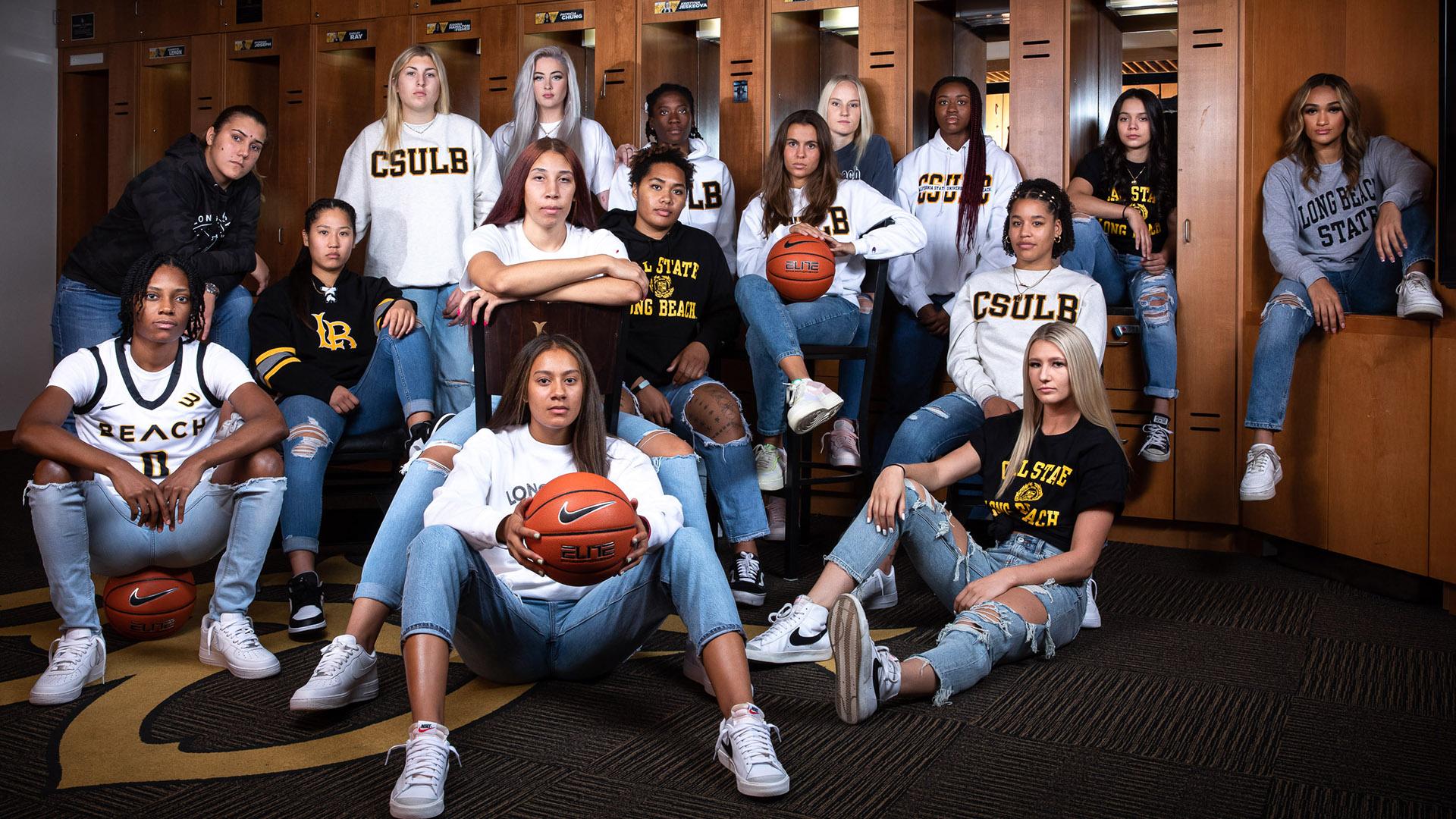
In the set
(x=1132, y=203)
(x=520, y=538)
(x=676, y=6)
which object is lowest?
(x=520, y=538)

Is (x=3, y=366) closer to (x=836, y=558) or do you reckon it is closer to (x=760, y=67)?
(x=760, y=67)

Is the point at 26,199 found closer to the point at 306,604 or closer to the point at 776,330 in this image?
the point at 306,604

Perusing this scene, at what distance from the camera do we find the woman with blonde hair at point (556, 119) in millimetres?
4582

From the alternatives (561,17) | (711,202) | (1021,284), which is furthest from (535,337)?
(561,17)

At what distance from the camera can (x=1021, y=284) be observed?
3.83 m

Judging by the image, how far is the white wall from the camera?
6.73 m

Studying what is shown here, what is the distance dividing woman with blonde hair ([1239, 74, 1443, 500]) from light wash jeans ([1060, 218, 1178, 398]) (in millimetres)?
339

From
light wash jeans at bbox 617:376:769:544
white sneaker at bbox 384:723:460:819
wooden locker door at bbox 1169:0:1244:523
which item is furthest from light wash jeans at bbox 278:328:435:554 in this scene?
wooden locker door at bbox 1169:0:1244:523

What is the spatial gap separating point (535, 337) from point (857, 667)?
1.11m

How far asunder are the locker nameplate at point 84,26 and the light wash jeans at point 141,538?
16.5 ft

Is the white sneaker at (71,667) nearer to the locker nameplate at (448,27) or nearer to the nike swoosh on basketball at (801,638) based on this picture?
the nike swoosh on basketball at (801,638)

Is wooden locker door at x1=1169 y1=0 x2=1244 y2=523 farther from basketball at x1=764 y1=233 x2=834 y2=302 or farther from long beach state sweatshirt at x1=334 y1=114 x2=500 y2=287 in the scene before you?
long beach state sweatshirt at x1=334 y1=114 x2=500 y2=287

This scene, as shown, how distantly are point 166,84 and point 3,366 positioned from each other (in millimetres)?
1854

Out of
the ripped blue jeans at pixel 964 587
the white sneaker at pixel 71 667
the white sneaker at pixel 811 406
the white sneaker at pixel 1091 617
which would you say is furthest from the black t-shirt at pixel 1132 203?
the white sneaker at pixel 71 667
